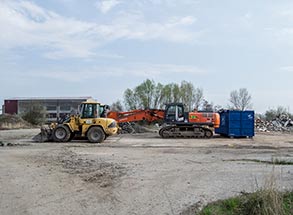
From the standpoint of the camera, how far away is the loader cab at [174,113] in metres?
32.2

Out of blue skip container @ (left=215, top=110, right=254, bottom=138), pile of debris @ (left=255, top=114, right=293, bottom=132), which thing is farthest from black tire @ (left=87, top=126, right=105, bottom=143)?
pile of debris @ (left=255, top=114, right=293, bottom=132)

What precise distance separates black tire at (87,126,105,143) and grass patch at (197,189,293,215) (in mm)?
18288

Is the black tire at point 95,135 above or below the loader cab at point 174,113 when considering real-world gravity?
below

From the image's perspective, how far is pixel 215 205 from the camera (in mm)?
8156

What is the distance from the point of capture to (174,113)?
1271 inches

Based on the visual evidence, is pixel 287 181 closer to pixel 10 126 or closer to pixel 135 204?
pixel 135 204

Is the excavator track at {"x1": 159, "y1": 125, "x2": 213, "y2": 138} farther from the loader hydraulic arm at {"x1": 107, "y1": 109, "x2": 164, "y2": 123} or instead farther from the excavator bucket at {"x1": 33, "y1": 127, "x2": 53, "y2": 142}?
the excavator bucket at {"x1": 33, "y1": 127, "x2": 53, "y2": 142}

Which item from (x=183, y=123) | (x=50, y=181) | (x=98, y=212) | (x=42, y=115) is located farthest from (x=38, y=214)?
(x=42, y=115)

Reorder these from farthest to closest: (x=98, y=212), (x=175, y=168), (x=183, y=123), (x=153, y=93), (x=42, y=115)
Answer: (x=153, y=93) → (x=42, y=115) → (x=183, y=123) → (x=175, y=168) → (x=98, y=212)

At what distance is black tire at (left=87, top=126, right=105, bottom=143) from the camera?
26.2m

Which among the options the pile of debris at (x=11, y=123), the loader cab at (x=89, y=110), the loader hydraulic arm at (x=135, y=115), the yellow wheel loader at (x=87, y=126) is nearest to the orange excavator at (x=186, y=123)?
the loader hydraulic arm at (x=135, y=115)

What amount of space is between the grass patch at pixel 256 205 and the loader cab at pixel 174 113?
77.3ft

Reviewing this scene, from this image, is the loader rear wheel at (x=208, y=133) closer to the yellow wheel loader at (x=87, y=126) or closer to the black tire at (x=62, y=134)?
the yellow wheel loader at (x=87, y=126)

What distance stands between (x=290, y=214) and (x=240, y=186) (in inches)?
115
